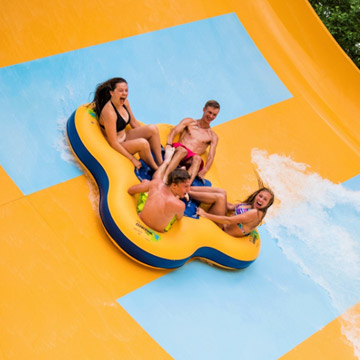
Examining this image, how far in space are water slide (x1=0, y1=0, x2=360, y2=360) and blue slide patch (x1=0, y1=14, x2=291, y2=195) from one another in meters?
0.02

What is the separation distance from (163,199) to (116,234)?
43 centimetres

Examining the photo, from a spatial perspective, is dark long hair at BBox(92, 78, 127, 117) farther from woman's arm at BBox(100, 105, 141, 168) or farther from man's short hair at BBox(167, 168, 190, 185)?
man's short hair at BBox(167, 168, 190, 185)

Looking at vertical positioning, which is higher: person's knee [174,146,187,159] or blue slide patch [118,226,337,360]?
person's knee [174,146,187,159]

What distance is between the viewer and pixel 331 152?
6.84m

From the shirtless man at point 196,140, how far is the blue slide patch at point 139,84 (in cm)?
74

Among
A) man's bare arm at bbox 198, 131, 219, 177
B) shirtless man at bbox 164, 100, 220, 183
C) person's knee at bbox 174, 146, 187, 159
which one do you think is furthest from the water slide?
person's knee at bbox 174, 146, 187, 159

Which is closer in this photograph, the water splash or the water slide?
the water slide

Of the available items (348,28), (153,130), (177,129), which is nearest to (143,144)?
(153,130)

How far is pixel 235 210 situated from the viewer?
472 cm

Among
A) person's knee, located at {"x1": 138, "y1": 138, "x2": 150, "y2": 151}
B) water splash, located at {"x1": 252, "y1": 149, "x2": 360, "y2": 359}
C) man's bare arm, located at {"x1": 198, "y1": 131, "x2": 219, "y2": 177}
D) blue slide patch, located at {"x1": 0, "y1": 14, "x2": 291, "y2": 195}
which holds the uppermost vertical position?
person's knee, located at {"x1": 138, "y1": 138, "x2": 150, "y2": 151}

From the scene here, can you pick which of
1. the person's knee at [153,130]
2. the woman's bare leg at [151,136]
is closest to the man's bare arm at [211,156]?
the woman's bare leg at [151,136]

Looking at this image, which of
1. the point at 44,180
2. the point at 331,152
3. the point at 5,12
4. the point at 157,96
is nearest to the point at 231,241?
the point at 44,180

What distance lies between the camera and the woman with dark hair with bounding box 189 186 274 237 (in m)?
4.61

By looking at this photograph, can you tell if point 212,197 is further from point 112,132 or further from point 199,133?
point 112,132
